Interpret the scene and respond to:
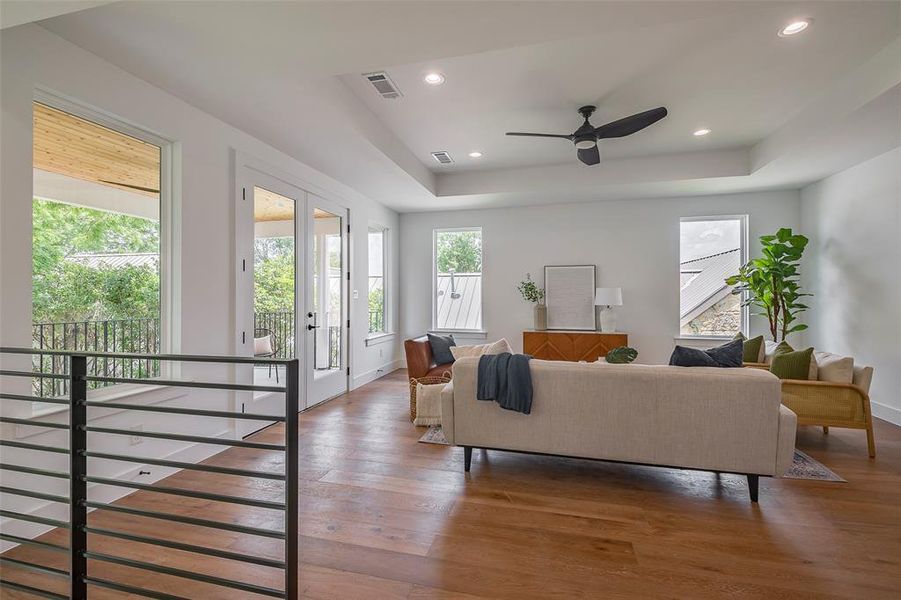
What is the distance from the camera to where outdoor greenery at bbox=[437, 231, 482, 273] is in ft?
23.1

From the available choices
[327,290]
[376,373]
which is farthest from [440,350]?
[376,373]

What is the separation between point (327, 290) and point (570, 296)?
3.54m

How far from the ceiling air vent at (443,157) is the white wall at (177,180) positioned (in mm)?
1332

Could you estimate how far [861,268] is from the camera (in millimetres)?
4629

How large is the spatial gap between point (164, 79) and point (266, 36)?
1.03 metres

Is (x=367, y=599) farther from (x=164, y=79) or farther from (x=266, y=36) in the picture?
(x=164, y=79)

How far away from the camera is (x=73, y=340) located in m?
2.61

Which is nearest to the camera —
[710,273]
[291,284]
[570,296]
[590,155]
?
[590,155]

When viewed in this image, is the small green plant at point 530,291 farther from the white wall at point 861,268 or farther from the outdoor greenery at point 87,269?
the outdoor greenery at point 87,269

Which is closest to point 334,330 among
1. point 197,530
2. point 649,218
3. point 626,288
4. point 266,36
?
point 197,530

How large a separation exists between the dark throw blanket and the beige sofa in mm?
64

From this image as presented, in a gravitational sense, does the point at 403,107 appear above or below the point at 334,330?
above

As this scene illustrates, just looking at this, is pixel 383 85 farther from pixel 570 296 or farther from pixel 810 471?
pixel 810 471

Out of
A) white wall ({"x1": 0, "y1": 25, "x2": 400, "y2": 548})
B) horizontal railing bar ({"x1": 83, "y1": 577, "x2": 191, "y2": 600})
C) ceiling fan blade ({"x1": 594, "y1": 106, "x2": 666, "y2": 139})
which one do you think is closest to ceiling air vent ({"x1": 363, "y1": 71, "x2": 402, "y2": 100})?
white wall ({"x1": 0, "y1": 25, "x2": 400, "y2": 548})
